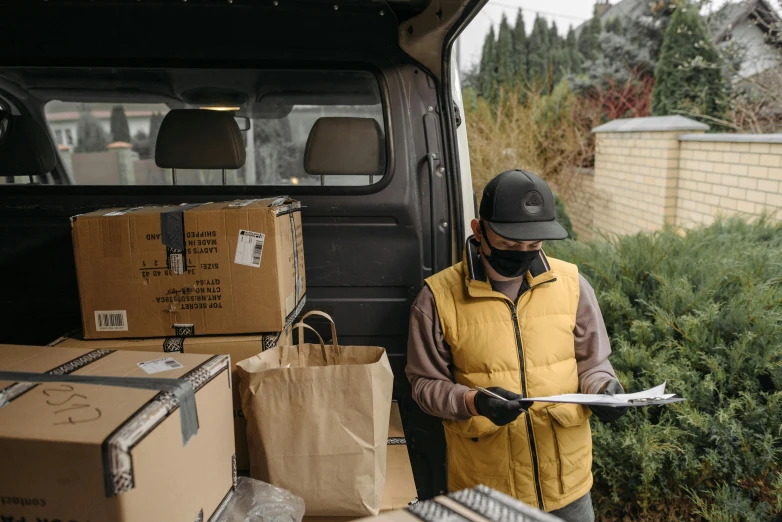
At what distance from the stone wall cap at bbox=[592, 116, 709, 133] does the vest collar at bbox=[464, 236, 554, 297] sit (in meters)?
5.82

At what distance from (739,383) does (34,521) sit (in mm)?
2578

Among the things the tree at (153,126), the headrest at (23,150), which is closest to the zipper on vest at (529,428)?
the tree at (153,126)

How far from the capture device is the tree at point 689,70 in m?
9.39

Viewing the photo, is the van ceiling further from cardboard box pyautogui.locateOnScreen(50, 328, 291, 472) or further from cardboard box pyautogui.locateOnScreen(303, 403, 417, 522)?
cardboard box pyautogui.locateOnScreen(303, 403, 417, 522)

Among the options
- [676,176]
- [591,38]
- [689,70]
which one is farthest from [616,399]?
[591,38]

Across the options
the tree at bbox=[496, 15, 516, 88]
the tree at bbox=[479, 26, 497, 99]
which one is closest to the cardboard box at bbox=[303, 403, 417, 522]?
the tree at bbox=[496, 15, 516, 88]

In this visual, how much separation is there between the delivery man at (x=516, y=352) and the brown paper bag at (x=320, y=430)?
0.33m

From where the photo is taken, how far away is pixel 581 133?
10.1m

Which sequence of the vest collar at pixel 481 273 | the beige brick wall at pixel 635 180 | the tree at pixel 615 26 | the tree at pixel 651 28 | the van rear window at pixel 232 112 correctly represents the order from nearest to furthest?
the vest collar at pixel 481 273, the van rear window at pixel 232 112, the beige brick wall at pixel 635 180, the tree at pixel 651 28, the tree at pixel 615 26

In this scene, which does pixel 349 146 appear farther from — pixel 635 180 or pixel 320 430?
pixel 635 180

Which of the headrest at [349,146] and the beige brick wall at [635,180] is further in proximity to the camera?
the beige brick wall at [635,180]

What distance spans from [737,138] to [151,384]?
5870 mm

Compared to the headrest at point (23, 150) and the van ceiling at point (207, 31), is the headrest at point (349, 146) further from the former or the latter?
the headrest at point (23, 150)

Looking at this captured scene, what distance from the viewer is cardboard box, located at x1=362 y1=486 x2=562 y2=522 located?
3.33 feet
